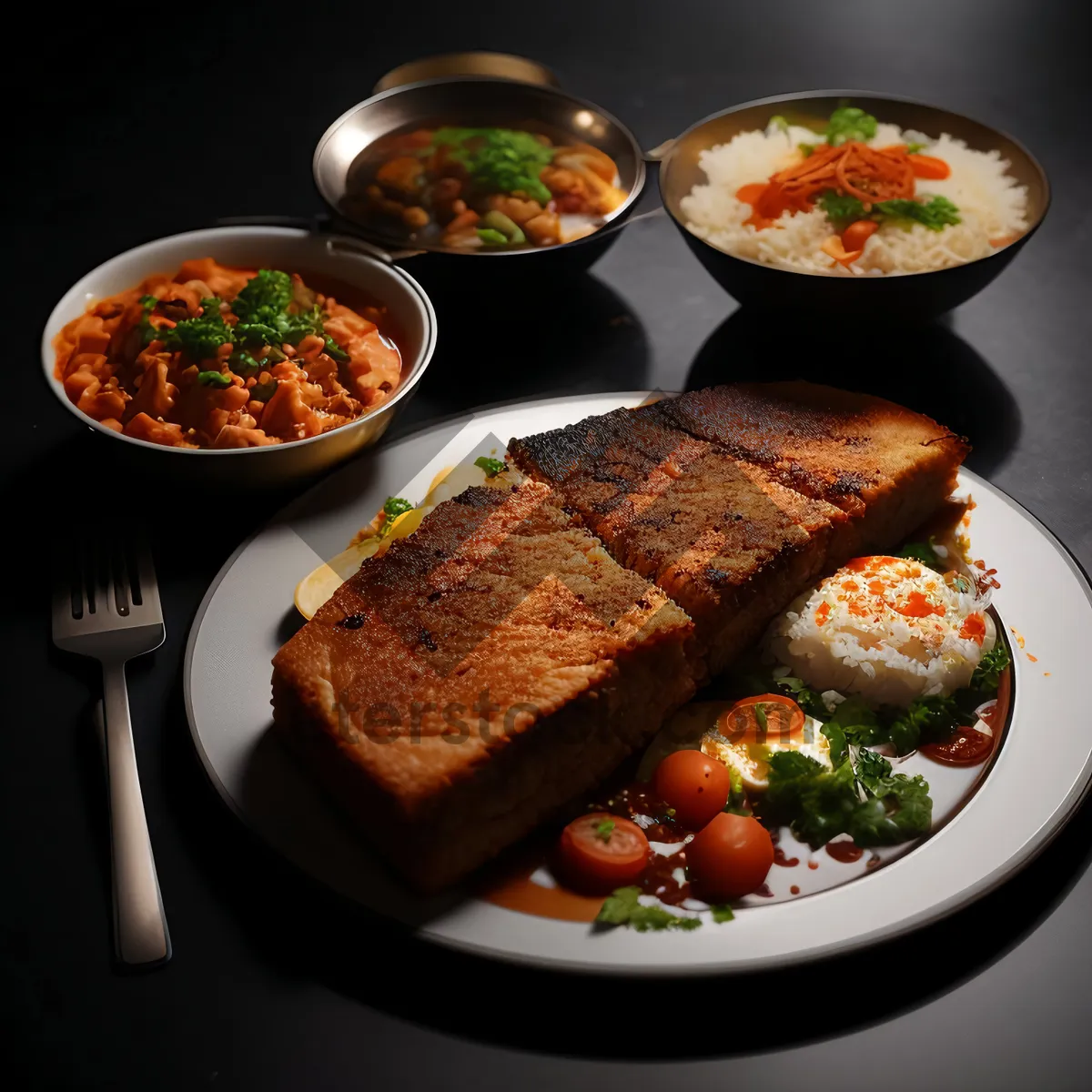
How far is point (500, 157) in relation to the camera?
4695 millimetres

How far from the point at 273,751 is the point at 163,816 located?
341 mm

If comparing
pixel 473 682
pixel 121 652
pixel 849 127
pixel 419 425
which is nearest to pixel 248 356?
pixel 419 425

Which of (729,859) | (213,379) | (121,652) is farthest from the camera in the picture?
(213,379)

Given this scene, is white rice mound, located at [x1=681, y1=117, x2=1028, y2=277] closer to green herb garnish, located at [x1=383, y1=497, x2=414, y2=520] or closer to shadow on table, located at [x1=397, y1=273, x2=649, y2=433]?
shadow on table, located at [x1=397, y1=273, x2=649, y2=433]

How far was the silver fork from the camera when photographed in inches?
109

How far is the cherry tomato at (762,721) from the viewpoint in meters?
3.12

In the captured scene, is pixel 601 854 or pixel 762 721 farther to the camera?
Result: pixel 762 721

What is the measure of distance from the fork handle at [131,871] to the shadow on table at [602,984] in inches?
7.4

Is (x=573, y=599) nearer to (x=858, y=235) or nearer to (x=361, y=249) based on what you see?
(x=361, y=249)

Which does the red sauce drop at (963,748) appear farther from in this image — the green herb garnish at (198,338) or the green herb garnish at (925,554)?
the green herb garnish at (198,338)

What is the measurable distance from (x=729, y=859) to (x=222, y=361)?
233cm

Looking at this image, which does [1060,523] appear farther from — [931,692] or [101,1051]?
[101,1051]

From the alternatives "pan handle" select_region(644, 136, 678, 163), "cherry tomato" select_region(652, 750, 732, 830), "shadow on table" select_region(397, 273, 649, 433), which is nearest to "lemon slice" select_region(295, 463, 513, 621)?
"shadow on table" select_region(397, 273, 649, 433)

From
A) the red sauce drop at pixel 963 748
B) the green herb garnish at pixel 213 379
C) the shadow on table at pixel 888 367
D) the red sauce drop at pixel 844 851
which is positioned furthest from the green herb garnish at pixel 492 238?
the red sauce drop at pixel 844 851
